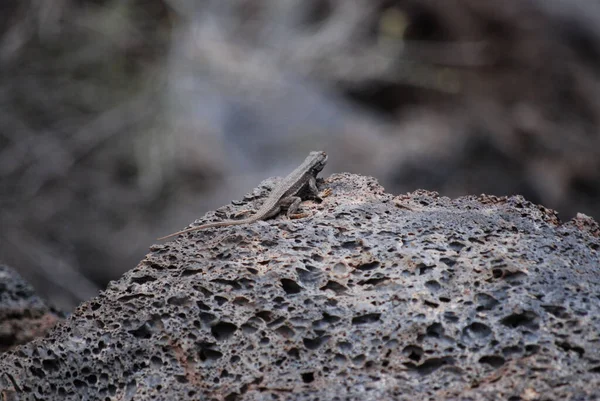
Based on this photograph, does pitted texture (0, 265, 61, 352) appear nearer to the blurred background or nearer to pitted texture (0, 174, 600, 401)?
pitted texture (0, 174, 600, 401)

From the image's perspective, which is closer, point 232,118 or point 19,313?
point 19,313

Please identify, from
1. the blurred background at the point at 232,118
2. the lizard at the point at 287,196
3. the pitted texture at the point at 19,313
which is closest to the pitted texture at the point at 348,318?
the lizard at the point at 287,196

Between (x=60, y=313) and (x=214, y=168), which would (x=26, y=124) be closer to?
(x=214, y=168)

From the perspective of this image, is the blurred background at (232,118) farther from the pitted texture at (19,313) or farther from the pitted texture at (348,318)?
the pitted texture at (348,318)

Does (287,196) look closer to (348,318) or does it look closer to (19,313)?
(348,318)

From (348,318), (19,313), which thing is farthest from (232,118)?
(348,318)

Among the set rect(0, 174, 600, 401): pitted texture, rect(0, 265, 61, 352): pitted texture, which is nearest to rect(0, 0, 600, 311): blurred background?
rect(0, 265, 61, 352): pitted texture
